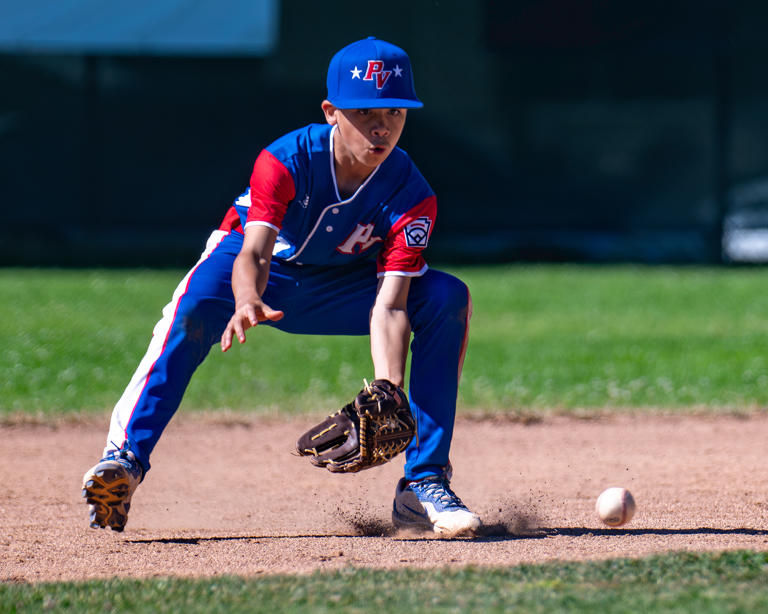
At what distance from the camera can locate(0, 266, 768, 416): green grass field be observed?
22.9 feet

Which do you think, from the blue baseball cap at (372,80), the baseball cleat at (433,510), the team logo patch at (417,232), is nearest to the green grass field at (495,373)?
the baseball cleat at (433,510)

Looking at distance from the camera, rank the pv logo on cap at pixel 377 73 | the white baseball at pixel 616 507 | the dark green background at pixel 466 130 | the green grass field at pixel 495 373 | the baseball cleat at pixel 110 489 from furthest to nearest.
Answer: the dark green background at pixel 466 130
the white baseball at pixel 616 507
the pv logo on cap at pixel 377 73
the baseball cleat at pixel 110 489
the green grass field at pixel 495 373

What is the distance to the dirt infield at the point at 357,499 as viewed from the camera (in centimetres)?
348

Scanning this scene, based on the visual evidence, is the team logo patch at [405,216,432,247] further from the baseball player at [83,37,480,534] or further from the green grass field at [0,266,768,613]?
the green grass field at [0,266,768,613]

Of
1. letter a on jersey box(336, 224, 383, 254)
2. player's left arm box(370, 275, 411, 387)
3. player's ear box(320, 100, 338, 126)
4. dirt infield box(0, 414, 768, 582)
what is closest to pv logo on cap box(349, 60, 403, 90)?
player's ear box(320, 100, 338, 126)

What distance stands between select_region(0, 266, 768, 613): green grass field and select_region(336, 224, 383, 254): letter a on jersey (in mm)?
1246

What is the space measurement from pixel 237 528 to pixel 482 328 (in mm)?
6456

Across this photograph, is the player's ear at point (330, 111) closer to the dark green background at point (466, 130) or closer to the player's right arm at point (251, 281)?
the player's right arm at point (251, 281)

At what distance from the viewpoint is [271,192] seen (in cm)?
368

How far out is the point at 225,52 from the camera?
689 inches

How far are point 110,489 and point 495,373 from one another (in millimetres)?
4729

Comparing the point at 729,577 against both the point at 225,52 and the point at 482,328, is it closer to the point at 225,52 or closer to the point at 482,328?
the point at 482,328

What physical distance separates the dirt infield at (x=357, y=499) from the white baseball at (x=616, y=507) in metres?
0.04

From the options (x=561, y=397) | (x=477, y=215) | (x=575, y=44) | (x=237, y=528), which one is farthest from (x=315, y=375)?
(x=575, y=44)
